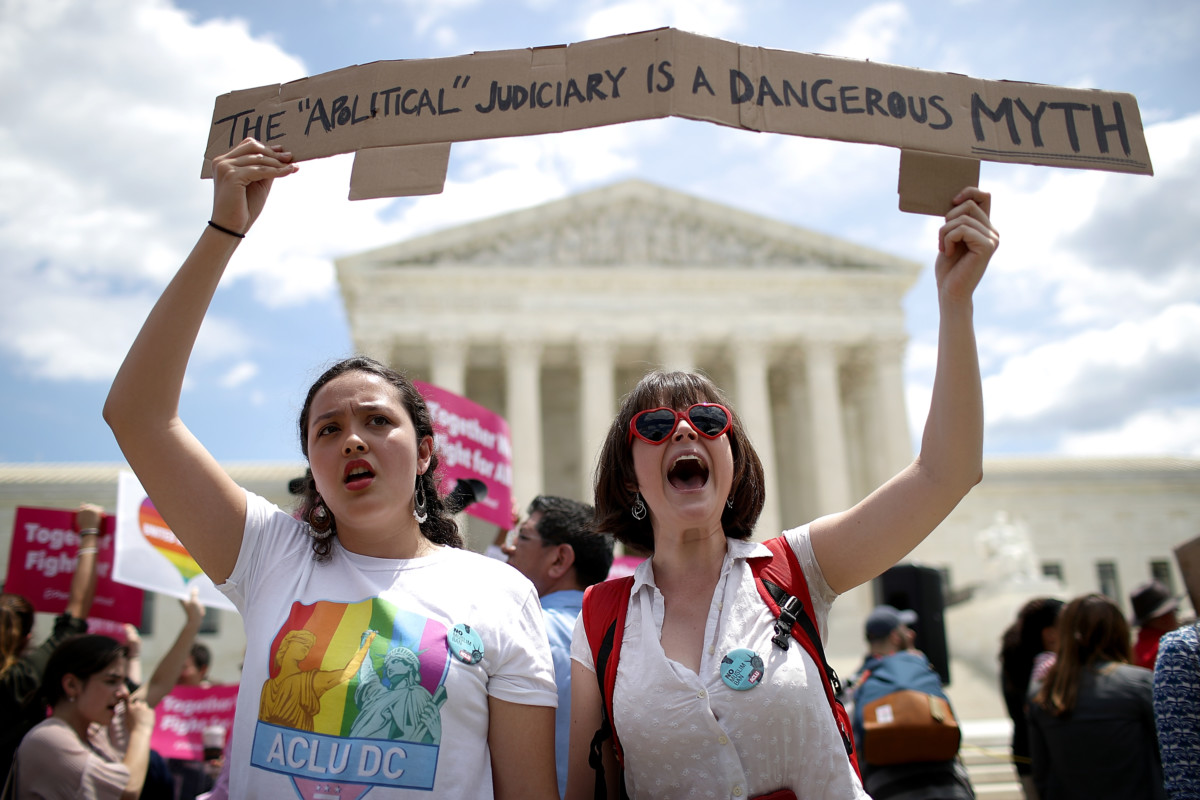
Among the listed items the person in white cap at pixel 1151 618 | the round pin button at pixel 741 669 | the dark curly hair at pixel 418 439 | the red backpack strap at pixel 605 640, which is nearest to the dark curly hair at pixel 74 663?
the dark curly hair at pixel 418 439

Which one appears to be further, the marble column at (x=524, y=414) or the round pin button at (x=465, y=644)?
the marble column at (x=524, y=414)

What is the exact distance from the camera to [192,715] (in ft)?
27.6

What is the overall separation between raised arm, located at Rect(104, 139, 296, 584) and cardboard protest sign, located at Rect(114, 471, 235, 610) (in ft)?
18.2

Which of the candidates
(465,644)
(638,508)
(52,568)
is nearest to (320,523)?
(465,644)

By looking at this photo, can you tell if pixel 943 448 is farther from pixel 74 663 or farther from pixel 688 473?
pixel 74 663

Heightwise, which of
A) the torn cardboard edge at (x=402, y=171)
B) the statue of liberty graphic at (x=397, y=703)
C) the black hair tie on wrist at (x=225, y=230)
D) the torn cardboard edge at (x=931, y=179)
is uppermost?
the torn cardboard edge at (x=402, y=171)

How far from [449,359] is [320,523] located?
1319 inches

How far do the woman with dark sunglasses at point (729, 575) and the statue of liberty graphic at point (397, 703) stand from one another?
524mm

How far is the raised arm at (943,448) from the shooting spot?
8.43ft

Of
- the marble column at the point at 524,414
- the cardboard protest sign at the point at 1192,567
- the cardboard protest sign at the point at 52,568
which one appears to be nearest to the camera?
the cardboard protest sign at the point at 1192,567

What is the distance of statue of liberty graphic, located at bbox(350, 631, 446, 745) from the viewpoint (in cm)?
236

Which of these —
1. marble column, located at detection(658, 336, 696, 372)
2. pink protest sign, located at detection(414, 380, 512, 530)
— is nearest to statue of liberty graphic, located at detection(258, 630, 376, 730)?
pink protest sign, located at detection(414, 380, 512, 530)

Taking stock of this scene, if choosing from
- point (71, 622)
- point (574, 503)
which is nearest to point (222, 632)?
point (71, 622)

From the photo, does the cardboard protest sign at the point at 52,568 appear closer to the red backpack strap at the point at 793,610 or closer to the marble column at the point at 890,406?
the red backpack strap at the point at 793,610
